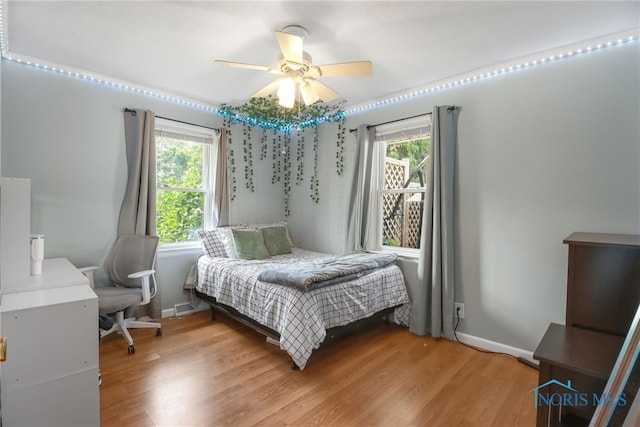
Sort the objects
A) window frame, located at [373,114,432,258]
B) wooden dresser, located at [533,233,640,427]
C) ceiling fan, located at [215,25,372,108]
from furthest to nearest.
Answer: window frame, located at [373,114,432,258] < ceiling fan, located at [215,25,372,108] < wooden dresser, located at [533,233,640,427]

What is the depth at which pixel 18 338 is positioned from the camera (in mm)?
1301

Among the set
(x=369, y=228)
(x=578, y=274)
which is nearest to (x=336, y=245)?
(x=369, y=228)

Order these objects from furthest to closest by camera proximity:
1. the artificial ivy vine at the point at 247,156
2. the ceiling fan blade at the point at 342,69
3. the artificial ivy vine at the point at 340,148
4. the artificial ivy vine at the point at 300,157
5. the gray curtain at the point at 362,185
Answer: the artificial ivy vine at the point at 300,157 → the artificial ivy vine at the point at 247,156 → the artificial ivy vine at the point at 340,148 → the gray curtain at the point at 362,185 → the ceiling fan blade at the point at 342,69

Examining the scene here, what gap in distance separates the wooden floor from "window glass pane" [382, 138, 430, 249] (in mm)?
1127

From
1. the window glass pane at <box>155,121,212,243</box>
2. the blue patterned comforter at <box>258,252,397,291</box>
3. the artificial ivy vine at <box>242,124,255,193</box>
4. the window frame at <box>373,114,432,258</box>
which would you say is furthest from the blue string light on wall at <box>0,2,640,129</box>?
the blue patterned comforter at <box>258,252,397,291</box>

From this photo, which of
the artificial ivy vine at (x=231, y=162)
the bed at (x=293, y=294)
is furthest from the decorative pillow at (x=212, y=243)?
the artificial ivy vine at (x=231, y=162)

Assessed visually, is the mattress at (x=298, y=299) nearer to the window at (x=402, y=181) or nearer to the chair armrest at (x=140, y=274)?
the window at (x=402, y=181)

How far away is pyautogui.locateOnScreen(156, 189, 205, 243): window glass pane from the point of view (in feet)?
11.2

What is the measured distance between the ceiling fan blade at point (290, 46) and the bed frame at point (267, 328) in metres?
1.99

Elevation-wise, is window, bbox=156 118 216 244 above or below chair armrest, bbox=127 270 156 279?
above

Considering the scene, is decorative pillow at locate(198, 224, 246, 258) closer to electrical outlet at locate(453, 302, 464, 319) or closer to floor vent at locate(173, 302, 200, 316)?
floor vent at locate(173, 302, 200, 316)

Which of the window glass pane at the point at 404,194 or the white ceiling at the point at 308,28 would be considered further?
the window glass pane at the point at 404,194

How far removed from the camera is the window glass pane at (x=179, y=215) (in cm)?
342

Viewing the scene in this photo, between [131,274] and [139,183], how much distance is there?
36.7 inches
